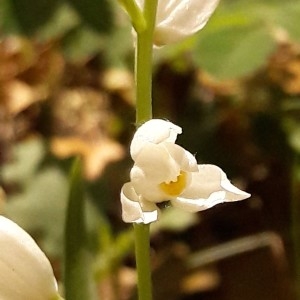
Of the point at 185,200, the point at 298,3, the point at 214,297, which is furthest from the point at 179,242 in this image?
the point at 185,200

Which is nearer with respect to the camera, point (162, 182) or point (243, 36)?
point (162, 182)

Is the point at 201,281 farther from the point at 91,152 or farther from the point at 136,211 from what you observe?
the point at 136,211

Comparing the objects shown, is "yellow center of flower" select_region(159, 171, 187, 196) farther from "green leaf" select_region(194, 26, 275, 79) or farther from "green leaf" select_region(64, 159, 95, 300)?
"green leaf" select_region(194, 26, 275, 79)

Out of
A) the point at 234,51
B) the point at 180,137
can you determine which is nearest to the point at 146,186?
the point at 234,51

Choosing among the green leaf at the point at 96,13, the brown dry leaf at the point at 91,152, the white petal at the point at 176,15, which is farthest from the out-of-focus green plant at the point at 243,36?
the white petal at the point at 176,15

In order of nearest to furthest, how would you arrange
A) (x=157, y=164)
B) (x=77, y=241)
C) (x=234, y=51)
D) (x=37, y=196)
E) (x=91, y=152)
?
(x=157, y=164)
(x=77, y=241)
(x=234, y=51)
(x=37, y=196)
(x=91, y=152)

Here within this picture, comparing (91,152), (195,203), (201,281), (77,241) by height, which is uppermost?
(195,203)

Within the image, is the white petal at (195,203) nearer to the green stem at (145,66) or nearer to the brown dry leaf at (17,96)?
the green stem at (145,66)

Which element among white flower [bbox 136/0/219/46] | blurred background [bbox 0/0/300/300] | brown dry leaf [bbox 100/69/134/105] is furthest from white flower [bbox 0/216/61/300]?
brown dry leaf [bbox 100/69/134/105]
